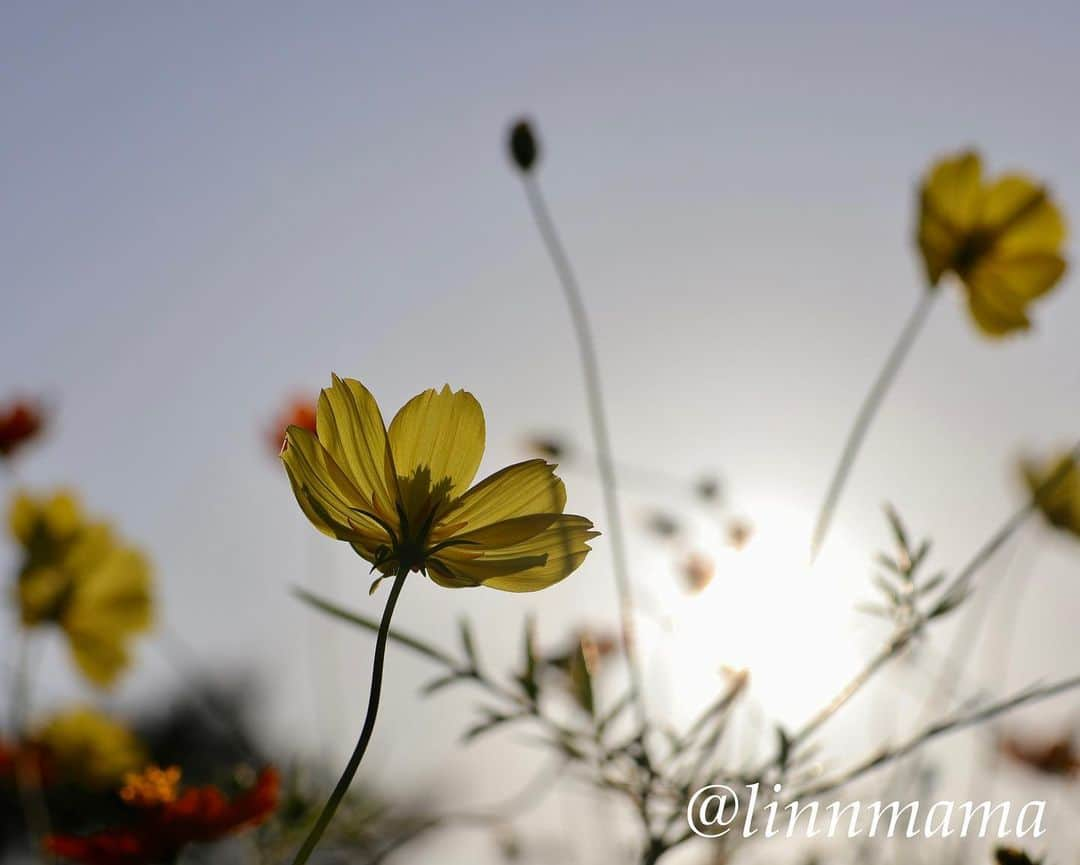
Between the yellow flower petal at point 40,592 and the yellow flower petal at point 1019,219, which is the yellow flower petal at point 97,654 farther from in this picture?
the yellow flower petal at point 1019,219

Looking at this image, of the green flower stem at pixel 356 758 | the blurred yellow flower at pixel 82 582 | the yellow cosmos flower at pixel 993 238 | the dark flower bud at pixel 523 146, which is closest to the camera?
the green flower stem at pixel 356 758

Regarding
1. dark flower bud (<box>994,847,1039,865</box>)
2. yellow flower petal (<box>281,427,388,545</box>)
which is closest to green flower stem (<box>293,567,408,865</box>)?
yellow flower petal (<box>281,427,388,545</box>)

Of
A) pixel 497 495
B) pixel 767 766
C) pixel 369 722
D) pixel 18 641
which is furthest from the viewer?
pixel 18 641

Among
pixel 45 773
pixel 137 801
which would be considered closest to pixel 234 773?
pixel 137 801

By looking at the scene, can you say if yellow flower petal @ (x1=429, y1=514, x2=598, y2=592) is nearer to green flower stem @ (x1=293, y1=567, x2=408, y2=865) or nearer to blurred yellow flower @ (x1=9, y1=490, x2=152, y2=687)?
green flower stem @ (x1=293, y1=567, x2=408, y2=865)

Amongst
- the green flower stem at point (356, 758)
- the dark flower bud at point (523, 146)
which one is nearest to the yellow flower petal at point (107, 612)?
the dark flower bud at point (523, 146)

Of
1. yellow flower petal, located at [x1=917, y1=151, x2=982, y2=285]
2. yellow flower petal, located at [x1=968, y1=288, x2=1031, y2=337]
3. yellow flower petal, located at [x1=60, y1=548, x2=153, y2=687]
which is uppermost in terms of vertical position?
yellow flower petal, located at [x1=917, y1=151, x2=982, y2=285]

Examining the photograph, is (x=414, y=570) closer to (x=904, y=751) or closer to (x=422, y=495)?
(x=422, y=495)
